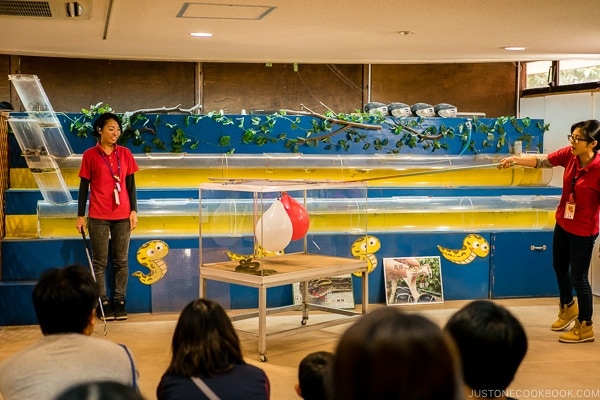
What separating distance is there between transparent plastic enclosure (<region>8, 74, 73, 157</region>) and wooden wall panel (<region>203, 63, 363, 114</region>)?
2561mm

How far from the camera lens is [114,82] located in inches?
361

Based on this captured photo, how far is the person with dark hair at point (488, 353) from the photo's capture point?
6.78ft

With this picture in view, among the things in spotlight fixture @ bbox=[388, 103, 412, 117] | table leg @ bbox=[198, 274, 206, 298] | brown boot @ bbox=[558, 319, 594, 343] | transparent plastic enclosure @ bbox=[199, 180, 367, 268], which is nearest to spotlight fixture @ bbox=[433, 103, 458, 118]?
spotlight fixture @ bbox=[388, 103, 412, 117]

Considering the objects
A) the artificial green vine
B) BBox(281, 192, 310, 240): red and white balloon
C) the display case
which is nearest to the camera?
the display case

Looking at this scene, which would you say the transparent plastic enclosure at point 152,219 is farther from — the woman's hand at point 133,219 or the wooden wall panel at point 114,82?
the wooden wall panel at point 114,82

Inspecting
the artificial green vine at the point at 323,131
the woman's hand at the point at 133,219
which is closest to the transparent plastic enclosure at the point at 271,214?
the woman's hand at the point at 133,219

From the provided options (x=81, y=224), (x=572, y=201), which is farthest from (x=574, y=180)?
(x=81, y=224)

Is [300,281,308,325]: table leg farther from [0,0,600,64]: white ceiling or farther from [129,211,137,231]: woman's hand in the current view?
[0,0,600,64]: white ceiling

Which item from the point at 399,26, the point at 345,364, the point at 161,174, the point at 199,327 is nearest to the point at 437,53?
the point at 399,26

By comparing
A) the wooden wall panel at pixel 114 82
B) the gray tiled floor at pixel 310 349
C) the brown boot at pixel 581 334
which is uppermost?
the wooden wall panel at pixel 114 82

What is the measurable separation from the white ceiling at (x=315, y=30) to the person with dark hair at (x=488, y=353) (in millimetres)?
3102

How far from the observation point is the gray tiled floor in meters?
4.91

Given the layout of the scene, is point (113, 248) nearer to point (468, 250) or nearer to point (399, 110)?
point (468, 250)

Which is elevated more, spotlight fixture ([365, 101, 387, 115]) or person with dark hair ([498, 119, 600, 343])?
spotlight fixture ([365, 101, 387, 115])
